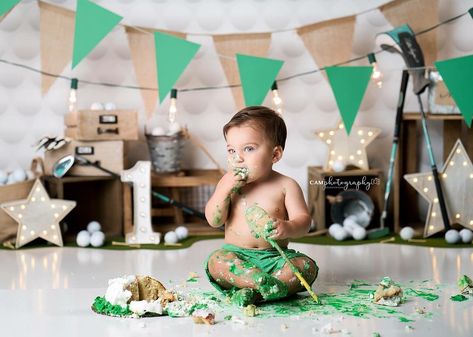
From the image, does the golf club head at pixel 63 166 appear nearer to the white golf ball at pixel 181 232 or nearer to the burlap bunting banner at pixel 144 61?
the burlap bunting banner at pixel 144 61

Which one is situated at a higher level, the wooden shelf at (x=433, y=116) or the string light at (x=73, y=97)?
the string light at (x=73, y=97)

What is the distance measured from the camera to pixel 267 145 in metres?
2.42

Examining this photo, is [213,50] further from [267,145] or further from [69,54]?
[267,145]

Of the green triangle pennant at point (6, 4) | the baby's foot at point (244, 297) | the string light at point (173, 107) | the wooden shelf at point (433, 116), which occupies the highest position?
the green triangle pennant at point (6, 4)

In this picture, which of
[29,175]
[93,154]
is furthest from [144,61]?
[29,175]

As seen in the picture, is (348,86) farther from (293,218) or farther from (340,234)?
(293,218)

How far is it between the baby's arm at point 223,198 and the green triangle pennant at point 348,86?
3.27ft

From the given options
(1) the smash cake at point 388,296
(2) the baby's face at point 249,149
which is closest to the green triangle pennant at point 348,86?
(2) the baby's face at point 249,149

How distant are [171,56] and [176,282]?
1101 millimetres

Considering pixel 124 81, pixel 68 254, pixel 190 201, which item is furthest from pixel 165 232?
pixel 124 81

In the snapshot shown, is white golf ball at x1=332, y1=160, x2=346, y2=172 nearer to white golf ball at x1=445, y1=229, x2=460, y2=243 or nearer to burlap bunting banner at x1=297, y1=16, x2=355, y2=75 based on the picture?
burlap bunting banner at x1=297, y1=16, x2=355, y2=75

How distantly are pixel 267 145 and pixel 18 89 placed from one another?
188 cm

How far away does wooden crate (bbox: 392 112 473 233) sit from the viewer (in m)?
3.65

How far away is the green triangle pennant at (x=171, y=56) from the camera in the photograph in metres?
3.31
